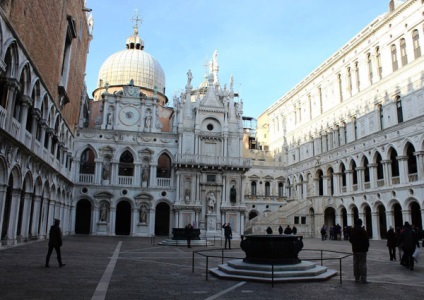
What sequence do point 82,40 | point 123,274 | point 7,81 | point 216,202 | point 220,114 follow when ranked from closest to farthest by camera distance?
point 123,274 → point 7,81 → point 82,40 → point 216,202 → point 220,114

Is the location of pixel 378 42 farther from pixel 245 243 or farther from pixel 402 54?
pixel 245 243

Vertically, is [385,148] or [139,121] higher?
[139,121]

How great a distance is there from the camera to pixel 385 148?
3553 centimetres

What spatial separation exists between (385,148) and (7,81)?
1210 inches

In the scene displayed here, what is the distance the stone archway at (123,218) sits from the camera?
136 ft

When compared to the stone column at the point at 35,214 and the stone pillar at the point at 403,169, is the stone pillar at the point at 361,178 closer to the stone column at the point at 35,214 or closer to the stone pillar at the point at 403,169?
the stone pillar at the point at 403,169

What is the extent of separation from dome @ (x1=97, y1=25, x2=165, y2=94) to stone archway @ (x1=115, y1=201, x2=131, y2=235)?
684 inches

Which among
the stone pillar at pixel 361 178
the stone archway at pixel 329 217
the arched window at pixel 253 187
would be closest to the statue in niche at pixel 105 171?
the arched window at pixel 253 187

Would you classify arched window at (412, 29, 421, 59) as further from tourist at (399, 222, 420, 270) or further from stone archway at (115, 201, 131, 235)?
stone archway at (115, 201, 131, 235)

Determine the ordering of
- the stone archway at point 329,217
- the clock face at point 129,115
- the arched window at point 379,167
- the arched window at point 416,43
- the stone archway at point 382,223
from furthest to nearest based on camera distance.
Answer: the stone archway at point 329,217 → the clock face at point 129,115 → the stone archway at point 382,223 → the arched window at point 379,167 → the arched window at point 416,43

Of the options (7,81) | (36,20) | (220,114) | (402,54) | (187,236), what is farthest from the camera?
(220,114)

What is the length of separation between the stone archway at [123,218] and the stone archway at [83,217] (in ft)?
9.94

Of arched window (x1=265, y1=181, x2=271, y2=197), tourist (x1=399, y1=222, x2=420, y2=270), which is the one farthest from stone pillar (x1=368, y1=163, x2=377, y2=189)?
tourist (x1=399, y1=222, x2=420, y2=270)

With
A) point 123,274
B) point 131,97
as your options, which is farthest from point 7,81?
point 131,97
